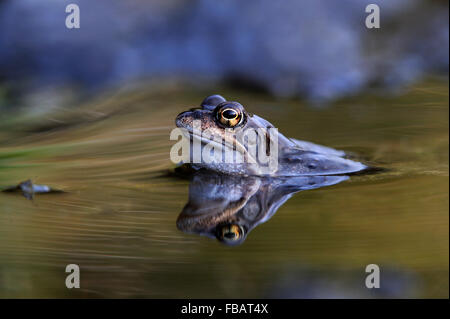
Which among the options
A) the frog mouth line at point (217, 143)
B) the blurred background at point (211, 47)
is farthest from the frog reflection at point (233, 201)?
the blurred background at point (211, 47)

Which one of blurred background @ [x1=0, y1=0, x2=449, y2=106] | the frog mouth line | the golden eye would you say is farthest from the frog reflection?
blurred background @ [x1=0, y1=0, x2=449, y2=106]

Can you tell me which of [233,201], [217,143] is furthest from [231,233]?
[217,143]

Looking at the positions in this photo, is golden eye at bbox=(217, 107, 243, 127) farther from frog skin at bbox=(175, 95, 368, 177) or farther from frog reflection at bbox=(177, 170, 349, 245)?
frog reflection at bbox=(177, 170, 349, 245)

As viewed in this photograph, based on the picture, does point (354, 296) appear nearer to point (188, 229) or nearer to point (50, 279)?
point (188, 229)

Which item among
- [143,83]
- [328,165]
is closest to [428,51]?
[143,83]

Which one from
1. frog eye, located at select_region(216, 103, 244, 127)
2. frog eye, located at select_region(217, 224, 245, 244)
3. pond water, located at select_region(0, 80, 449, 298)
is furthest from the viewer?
frog eye, located at select_region(216, 103, 244, 127)

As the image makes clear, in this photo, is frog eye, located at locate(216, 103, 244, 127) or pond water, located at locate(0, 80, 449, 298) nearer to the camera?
pond water, located at locate(0, 80, 449, 298)

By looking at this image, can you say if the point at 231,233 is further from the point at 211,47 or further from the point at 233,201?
the point at 211,47
